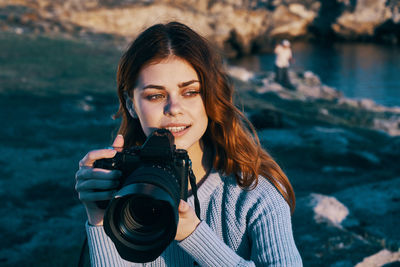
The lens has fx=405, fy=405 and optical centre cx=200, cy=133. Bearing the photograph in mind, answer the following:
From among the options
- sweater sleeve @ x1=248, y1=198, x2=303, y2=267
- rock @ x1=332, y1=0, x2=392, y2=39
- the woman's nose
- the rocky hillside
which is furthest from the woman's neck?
rock @ x1=332, y1=0, x2=392, y2=39

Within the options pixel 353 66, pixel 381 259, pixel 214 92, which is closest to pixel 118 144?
pixel 214 92

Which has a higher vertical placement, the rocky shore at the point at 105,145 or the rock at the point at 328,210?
the rock at the point at 328,210

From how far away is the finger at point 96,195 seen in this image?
1557 mm

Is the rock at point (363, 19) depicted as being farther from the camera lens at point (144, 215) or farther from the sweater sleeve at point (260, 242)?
the camera lens at point (144, 215)

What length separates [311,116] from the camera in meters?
9.69

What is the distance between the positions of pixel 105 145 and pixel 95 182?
→ 15.0 ft

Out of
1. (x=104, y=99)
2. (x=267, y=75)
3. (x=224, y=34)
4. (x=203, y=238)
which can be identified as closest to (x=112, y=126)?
(x=104, y=99)

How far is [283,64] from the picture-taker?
14.0 m

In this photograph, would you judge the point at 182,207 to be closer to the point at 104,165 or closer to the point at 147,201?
the point at 147,201

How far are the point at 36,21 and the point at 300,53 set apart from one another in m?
21.8

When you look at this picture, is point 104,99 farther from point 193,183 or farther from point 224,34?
point 224,34

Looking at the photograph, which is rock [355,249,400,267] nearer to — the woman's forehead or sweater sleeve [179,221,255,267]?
sweater sleeve [179,221,255,267]

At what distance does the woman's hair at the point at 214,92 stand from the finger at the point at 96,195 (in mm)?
604

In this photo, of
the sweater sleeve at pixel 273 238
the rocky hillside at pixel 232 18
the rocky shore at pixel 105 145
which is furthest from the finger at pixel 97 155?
the rocky hillside at pixel 232 18
